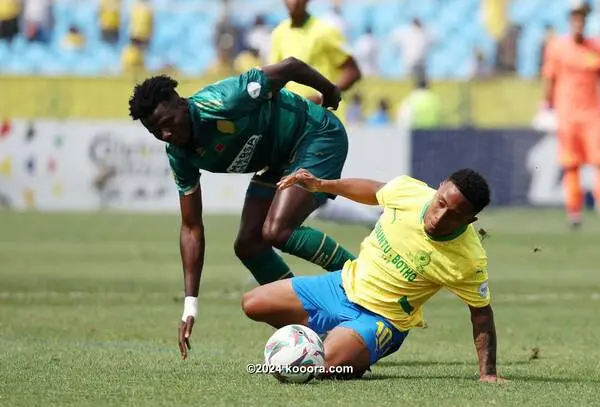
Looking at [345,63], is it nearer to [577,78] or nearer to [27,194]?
[577,78]

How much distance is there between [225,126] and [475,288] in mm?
1861

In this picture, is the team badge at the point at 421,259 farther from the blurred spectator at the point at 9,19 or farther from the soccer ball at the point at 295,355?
the blurred spectator at the point at 9,19

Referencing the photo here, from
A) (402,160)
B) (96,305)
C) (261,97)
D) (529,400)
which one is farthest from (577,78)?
(529,400)

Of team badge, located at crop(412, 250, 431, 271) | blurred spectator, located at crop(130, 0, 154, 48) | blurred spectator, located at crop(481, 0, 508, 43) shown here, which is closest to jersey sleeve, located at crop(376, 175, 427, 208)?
team badge, located at crop(412, 250, 431, 271)

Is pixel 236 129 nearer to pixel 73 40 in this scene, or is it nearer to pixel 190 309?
pixel 190 309

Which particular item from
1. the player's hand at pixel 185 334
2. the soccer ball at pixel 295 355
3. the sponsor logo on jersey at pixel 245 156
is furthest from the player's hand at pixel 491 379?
the sponsor logo on jersey at pixel 245 156

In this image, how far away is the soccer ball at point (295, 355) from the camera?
703 cm

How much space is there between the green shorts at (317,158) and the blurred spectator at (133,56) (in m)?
19.2

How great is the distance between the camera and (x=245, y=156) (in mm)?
8273

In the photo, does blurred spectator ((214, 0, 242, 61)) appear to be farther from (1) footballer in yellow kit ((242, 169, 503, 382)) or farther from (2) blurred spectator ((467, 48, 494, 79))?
(1) footballer in yellow kit ((242, 169, 503, 382))

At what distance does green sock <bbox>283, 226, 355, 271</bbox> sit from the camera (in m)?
8.51

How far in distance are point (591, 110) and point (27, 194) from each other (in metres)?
9.57

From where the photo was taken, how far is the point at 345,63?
12.0m

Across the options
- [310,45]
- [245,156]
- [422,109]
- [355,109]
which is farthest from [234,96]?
[355,109]
